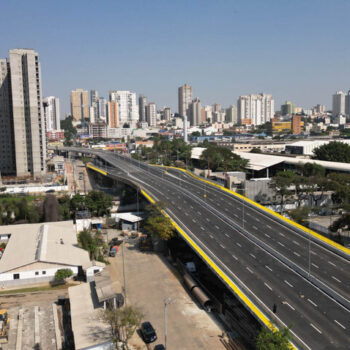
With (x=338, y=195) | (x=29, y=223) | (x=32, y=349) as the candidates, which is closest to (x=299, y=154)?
(x=338, y=195)

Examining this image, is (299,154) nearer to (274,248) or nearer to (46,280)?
(274,248)

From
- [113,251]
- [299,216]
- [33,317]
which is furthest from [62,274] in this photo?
[299,216]

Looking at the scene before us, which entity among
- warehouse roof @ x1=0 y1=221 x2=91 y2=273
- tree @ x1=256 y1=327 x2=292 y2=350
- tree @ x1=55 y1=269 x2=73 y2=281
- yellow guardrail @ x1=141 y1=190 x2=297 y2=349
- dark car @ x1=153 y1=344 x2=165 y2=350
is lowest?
dark car @ x1=153 y1=344 x2=165 y2=350

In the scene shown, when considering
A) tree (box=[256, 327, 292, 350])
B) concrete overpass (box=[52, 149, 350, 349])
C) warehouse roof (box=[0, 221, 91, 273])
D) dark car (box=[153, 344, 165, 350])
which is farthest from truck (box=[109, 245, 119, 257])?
tree (box=[256, 327, 292, 350])

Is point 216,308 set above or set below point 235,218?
below

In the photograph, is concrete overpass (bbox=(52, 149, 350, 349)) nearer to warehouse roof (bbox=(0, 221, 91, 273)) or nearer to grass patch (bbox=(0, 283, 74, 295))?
warehouse roof (bbox=(0, 221, 91, 273))

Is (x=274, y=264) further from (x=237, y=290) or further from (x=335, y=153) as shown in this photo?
(x=335, y=153)
